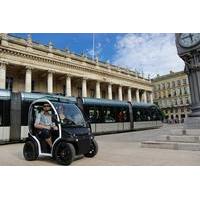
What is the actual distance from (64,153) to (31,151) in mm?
1434

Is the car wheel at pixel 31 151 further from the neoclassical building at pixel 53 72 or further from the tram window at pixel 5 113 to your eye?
the neoclassical building at pixel 53 72

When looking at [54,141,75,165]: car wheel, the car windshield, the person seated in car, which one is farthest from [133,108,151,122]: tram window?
[54,141,75,165]: car wheel

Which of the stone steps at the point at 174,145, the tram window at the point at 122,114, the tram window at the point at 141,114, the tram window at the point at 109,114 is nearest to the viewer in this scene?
the stone steps at the point at 174,145

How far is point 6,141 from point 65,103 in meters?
7.03

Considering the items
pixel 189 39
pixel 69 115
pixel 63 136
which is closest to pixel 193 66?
pixel 189 39

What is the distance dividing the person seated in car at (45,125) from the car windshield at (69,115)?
32 centimetres

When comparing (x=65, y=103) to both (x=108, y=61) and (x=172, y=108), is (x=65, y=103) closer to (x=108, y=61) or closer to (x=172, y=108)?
(x=108, y=61)

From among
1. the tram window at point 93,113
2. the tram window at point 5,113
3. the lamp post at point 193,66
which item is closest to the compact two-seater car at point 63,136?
the lamp post at point 193,66

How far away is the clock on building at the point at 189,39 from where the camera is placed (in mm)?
9936

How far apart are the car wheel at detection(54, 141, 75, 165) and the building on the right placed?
5858 cm

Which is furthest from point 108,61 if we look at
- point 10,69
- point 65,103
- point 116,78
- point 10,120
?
point 65,103

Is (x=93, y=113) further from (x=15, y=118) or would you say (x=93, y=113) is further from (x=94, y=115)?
(x=15, y=118)

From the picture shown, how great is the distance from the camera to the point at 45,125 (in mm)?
7082

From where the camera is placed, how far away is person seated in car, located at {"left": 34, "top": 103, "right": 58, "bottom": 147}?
275 inches
